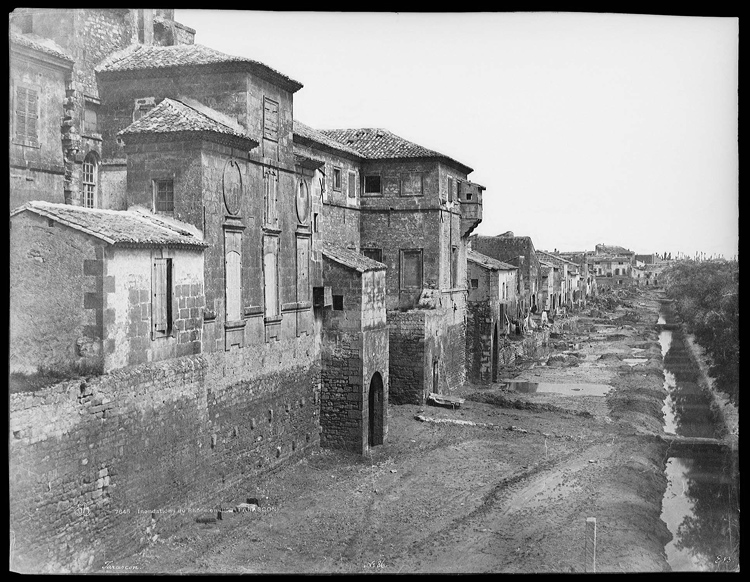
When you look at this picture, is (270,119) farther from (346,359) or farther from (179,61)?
(346,359)

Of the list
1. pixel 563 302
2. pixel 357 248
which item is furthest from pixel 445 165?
pixel 563 302

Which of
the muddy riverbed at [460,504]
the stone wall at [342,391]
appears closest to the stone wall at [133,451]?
the muddy riverbed at [460,504]

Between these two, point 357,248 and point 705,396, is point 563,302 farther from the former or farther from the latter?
point 357,248

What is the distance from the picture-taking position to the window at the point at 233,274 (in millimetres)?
16031

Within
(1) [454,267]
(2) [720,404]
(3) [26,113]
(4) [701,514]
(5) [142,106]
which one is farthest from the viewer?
(1) [454,267]

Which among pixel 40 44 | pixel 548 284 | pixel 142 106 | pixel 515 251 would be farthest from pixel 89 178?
pixel 548 284

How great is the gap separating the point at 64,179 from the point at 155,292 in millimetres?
5911

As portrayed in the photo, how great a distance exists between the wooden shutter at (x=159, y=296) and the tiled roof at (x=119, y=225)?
0.42 meters

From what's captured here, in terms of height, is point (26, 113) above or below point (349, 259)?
above

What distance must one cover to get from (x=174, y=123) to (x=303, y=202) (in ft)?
16.4

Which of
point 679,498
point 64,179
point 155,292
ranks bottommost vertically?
point 679,498

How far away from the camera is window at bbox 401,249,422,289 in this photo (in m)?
28.9

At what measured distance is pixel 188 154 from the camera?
1525 centimetres

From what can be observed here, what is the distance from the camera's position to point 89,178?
18469mm
